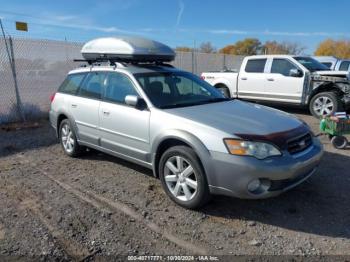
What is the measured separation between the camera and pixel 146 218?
3574 mm

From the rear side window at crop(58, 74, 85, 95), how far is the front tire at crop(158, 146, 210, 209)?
2493mm

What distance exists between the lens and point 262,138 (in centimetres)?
331

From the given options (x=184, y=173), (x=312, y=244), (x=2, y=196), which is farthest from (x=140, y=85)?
(x=312, y=244)

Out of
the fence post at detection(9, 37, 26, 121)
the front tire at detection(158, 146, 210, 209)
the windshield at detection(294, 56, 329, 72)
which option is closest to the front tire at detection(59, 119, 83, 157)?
the front tire at detection(158, 146, 210, 209)

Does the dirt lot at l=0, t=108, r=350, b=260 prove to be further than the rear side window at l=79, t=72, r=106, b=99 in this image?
No

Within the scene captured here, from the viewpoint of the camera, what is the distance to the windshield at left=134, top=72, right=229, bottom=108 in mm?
4285

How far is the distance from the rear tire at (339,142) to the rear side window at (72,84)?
4808mm

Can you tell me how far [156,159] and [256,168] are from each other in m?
1.35

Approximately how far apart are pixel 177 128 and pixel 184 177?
1.89ft

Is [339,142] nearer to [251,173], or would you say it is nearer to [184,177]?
[251,173]

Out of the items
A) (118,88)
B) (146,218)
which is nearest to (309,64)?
(118,88)

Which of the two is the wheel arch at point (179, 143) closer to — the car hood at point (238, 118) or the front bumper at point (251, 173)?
the front bumper at point (251, 173)

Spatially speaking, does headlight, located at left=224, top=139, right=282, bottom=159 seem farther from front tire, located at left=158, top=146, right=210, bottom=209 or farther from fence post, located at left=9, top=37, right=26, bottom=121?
fence post, located at left=9, top=37, right=26, bottom=121

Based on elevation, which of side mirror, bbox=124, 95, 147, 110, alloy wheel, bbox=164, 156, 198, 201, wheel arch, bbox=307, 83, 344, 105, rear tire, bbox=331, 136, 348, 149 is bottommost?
rear tire, bbox=331, 136, 348, 149
